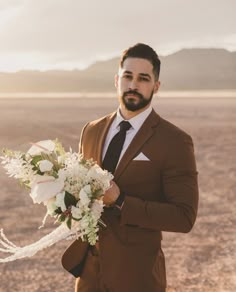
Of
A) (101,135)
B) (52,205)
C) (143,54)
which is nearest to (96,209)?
(52,205)

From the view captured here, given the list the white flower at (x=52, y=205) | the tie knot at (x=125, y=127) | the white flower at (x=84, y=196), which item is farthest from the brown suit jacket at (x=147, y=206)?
the white flower at (x=52, y=205)

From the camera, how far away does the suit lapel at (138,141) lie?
3.18 m

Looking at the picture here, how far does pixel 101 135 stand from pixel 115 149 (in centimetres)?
18

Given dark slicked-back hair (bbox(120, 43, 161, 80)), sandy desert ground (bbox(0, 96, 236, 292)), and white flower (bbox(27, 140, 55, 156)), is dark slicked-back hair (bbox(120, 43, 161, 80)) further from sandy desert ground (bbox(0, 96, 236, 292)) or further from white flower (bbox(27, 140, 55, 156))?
sandy desert ground (bbox(0, 96, 236, 292))

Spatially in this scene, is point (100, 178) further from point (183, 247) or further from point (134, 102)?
point (183, 247)

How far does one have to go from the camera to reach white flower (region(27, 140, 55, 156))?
3.08 m

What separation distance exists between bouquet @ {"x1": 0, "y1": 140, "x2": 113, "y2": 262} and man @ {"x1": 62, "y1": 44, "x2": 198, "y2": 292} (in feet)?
0.43

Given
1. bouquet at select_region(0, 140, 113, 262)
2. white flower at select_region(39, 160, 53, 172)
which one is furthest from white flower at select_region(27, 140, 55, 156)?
white flower at select_region(39, 160, 53, 172)

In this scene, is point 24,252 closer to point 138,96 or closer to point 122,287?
point 122,287

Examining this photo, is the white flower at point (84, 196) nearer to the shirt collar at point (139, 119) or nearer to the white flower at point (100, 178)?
the white flower at point (100, 178)

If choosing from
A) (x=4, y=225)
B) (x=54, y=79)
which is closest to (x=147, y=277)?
(x=4, y=225)

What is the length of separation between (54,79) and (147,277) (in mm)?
191522

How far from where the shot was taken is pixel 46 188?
2939 millimetres

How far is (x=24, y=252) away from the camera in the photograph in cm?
322
